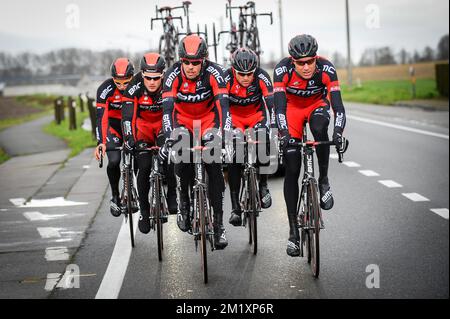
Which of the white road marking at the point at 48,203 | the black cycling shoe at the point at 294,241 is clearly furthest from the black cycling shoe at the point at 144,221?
the white road marking at the point at 48,203

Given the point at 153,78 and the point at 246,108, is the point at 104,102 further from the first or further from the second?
the point at 246,108

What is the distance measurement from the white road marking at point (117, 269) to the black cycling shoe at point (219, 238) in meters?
0.90

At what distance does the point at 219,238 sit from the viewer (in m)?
8.15

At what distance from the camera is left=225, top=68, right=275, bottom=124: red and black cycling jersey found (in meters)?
9.20

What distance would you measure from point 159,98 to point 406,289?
339cm

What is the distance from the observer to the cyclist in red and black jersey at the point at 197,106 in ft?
25.6

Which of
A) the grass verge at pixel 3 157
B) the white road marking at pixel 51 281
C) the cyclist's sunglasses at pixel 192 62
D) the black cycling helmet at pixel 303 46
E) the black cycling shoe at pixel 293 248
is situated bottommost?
the grass verge at pixel 3 157

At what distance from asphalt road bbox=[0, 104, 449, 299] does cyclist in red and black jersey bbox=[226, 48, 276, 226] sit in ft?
1.89

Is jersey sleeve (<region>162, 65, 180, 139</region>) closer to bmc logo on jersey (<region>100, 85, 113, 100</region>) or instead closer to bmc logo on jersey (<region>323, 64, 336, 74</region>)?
bmc logo on jersey (<region>323, 64, 336, 74</region>)

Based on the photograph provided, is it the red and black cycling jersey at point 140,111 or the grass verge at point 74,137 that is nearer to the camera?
the red and black cycling jersey at point 140,111

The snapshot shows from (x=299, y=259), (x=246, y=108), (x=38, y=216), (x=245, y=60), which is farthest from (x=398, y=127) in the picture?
(x=299, y=259)

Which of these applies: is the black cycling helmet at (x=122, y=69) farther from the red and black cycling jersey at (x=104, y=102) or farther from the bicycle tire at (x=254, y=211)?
the bicycle tire at (x=254, y=211)

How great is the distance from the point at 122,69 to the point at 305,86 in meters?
2.16
